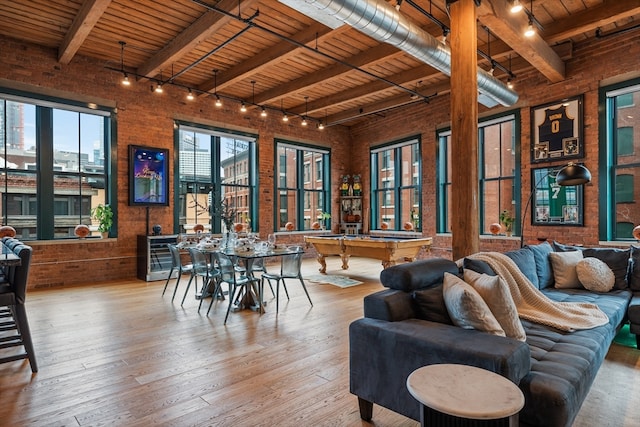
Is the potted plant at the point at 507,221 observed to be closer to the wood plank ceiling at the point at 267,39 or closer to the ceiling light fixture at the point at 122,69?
the wood plank ceiling at the point at 267,39

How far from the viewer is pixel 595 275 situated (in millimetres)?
3990

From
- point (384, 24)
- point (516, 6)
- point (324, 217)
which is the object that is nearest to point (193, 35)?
point (384, 24)

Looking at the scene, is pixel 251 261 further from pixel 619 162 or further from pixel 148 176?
pixel 619 162

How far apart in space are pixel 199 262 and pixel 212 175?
4.19 metres

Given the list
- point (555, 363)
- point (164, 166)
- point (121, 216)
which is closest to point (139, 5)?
point (164, 166)

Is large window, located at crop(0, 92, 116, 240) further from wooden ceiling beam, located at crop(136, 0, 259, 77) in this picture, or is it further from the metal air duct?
the metal air duct

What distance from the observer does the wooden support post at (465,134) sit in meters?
4.05

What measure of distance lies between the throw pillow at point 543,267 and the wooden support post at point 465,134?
2.27ft

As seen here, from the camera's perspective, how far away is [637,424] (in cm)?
229

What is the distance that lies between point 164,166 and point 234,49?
2.89 meters

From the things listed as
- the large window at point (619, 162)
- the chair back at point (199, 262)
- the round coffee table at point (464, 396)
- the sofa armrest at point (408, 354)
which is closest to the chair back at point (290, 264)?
the chair back at point (199, 262)

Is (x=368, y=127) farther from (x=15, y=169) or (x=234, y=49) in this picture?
(x=15, y=169)

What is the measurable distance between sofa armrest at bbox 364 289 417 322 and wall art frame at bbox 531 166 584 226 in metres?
5.29

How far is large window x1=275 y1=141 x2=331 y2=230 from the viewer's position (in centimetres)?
1034
